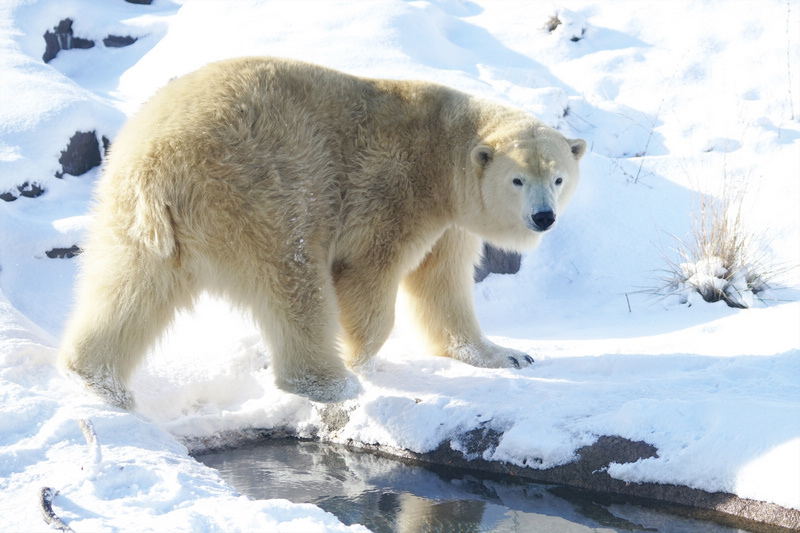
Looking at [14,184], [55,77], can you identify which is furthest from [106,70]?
[14,184]

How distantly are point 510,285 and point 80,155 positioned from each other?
13.1ft

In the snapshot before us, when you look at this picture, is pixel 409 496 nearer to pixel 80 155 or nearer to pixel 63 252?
pixel 63 252

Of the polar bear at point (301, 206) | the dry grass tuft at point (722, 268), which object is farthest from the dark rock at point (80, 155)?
the dry grass tuft at point (722, 268)

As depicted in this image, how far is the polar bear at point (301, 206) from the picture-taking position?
3.40 metres

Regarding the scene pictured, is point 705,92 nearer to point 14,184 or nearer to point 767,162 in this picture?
point 767,162

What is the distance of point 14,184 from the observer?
247 inches

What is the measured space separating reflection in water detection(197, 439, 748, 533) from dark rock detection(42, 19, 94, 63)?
8.16m

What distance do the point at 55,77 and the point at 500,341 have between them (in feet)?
17.6

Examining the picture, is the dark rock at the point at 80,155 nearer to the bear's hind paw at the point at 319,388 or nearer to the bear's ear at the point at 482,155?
the bear's hind paw at the point at 319,388

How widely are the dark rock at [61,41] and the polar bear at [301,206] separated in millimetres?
7333

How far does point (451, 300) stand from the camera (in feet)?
15.7

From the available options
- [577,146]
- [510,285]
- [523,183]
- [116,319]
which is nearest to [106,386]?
[116,319]

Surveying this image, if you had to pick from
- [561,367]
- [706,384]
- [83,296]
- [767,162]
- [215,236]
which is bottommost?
[767,162]

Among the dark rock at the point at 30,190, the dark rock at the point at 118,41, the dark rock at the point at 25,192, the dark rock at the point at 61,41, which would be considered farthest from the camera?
the dark rock at the point at 118,41
